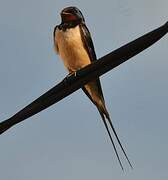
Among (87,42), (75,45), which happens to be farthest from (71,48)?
(87,42)

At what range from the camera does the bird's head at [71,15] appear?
3.64 meters

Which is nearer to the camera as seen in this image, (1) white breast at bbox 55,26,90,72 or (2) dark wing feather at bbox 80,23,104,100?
(1) white breast at bbox 55,26,90,72

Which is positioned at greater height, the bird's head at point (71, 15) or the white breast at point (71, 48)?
the bird's head at point (71, 15)

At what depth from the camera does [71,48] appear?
3.52m

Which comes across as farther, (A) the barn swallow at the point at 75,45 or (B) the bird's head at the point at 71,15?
(B) the bird's head at the point at 71,15

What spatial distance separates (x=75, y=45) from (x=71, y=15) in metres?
0.23

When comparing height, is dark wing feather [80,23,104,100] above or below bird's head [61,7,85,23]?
below

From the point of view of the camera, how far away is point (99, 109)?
3.06m

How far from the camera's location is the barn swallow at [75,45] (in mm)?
3510

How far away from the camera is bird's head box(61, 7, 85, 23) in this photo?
A: 3.64 metres

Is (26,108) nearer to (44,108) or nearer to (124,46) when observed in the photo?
(44,108)

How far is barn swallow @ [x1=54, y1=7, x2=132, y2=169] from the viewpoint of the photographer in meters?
3.51

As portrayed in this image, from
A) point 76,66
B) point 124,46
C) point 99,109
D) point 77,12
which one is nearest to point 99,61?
point 124,46

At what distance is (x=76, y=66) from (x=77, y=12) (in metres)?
0.39
